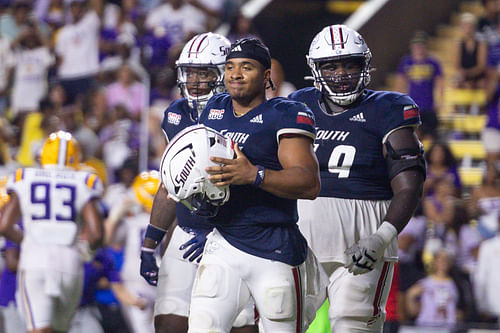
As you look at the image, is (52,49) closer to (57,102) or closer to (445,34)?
(57,102)

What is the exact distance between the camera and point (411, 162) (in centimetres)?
568

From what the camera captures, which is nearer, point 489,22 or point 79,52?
point 489,22

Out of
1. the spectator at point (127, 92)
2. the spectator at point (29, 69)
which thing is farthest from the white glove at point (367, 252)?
the spectator at point (29, 69)

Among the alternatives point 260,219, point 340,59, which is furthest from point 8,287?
point 260,219

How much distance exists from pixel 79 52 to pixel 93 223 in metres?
5.51

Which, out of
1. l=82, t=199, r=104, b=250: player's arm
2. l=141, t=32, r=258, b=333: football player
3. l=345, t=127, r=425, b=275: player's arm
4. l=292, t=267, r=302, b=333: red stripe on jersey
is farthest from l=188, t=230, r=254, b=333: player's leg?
l=82, t=199, r=104, b=250: player's arm

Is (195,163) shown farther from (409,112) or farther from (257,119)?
(409,112)

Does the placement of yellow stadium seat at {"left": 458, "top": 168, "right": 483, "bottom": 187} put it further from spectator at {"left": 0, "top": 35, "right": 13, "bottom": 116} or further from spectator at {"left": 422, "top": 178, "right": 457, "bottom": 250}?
spectator at {"left": 0, "top": 35, "right": 13, "bottom": 116}

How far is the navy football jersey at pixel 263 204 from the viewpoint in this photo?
5000mm

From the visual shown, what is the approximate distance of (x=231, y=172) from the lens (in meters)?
4.75

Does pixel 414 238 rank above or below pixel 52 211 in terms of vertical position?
below

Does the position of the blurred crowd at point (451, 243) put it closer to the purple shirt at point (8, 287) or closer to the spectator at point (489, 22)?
the spectator at point (489, 22)

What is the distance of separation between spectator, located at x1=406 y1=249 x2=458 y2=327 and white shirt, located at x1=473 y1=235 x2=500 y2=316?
204 millimetres

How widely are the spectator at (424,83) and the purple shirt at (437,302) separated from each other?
2344 mm
